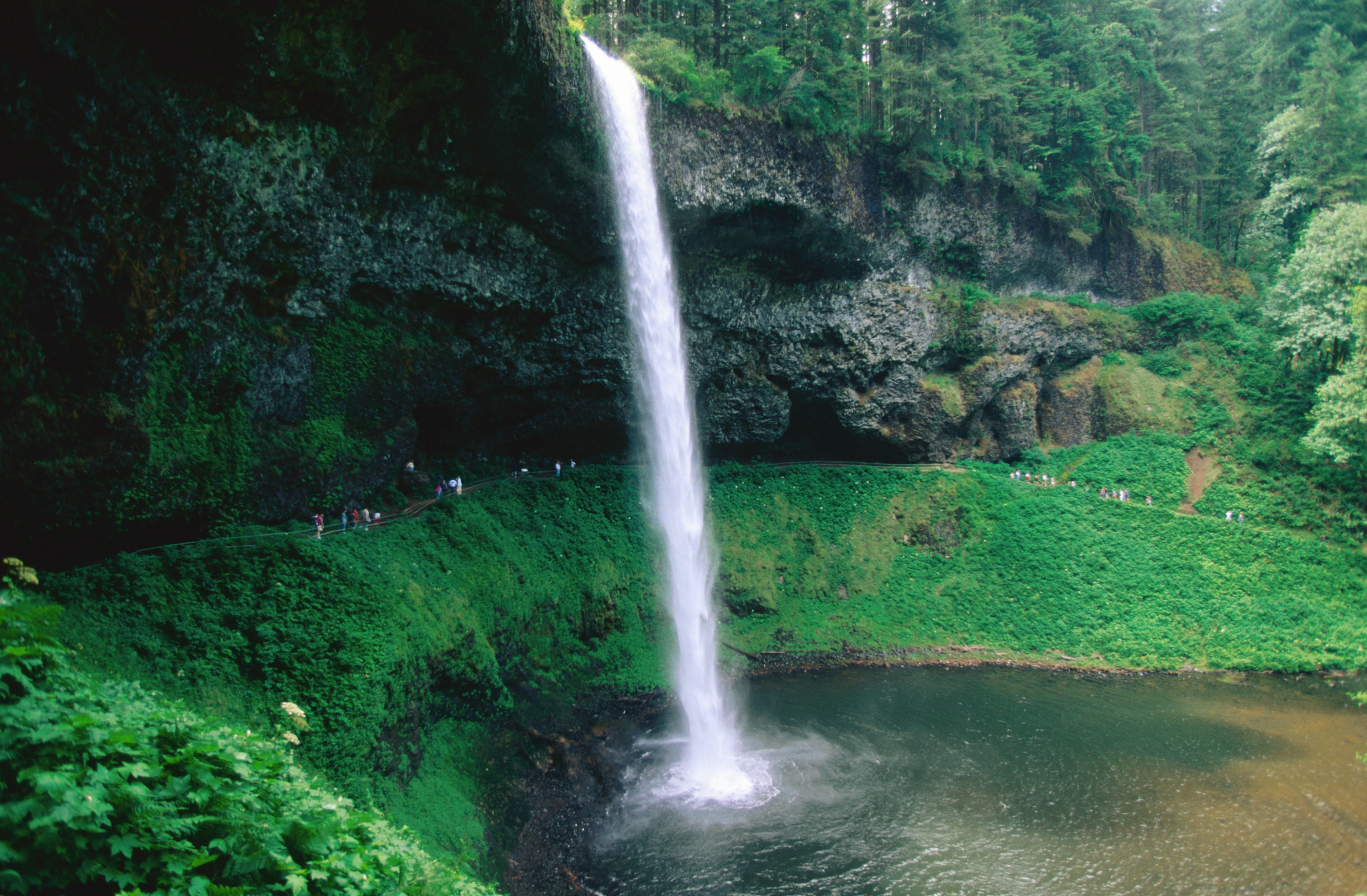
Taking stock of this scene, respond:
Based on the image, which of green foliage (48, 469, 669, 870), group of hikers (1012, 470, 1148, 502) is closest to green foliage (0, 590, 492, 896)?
green foliage (48, 469, 669, 870)

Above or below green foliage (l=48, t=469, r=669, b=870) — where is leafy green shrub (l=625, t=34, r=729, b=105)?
above

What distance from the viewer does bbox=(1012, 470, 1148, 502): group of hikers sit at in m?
27.7

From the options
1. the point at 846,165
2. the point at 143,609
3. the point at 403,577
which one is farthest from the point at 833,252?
the point at 143,609

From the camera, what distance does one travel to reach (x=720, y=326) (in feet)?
81.8

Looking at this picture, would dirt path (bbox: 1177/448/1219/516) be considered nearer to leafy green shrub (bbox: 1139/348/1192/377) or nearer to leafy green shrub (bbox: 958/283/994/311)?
leafy green shrub (bbox: 1139/348/1192/377)

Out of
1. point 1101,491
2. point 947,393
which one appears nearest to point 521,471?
point 947,393

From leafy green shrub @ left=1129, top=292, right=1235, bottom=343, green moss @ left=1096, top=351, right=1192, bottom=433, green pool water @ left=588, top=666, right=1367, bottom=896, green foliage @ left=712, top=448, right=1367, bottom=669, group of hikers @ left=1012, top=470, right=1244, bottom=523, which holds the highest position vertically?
leafy green shrub @ left=1129, top=292, right=1235, bottom=343

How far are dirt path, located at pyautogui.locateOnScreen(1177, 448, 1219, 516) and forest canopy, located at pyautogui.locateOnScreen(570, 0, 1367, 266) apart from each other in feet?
33.1

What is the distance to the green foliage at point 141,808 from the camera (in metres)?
4.70

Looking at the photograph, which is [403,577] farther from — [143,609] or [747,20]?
[747,20]

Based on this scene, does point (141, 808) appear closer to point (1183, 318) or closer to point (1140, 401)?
point (1140, 401)

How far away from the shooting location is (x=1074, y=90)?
105ft

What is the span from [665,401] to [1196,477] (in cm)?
2150

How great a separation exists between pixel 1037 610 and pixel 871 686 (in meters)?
7.13
